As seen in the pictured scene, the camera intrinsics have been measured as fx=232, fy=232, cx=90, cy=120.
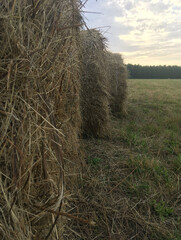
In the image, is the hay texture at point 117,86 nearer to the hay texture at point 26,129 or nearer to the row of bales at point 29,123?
the row of bales at point 29,123

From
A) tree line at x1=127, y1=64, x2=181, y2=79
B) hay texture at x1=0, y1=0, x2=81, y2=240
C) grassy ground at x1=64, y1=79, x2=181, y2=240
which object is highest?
tree line at x1=127, y1=64, x2=181, y2=79

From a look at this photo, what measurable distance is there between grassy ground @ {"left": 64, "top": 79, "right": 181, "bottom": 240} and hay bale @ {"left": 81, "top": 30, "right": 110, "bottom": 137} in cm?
28

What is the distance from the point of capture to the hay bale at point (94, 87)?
4039mm

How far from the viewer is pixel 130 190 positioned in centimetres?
259

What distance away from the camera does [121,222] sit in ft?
6.99

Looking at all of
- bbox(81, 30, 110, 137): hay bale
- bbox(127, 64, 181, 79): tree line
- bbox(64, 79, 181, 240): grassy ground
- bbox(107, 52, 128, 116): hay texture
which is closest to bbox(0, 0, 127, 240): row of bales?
→ bbox(64, 79, 181, 240): grassy ground

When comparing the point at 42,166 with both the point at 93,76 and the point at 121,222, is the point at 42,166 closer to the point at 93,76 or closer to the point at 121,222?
the point at 121,222

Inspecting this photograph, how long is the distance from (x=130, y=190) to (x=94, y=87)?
2.08 meters

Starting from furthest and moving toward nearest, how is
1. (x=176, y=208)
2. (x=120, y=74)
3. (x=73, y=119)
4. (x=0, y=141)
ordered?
(x=120, y=74), (x=73, y=119), (x=176, y=208), (x=0, y=141)

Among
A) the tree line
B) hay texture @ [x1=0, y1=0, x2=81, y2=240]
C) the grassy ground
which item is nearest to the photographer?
hay texture @ [x1=0, y1=0, x2=81, y2=240]

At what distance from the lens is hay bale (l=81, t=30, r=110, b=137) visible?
4039mm

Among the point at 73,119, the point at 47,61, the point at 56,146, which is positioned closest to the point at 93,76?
the point at 73,119

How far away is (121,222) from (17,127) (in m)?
1.45

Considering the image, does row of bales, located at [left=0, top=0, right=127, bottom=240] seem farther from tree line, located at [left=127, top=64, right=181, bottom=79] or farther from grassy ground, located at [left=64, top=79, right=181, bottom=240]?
tree line, located at [left=127, top=64, right=181, bottom=79]
